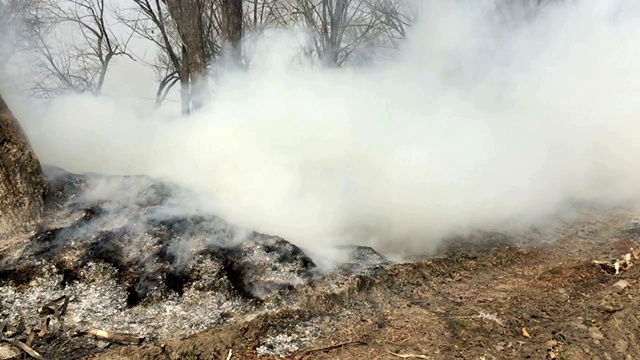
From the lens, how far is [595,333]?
125 inches

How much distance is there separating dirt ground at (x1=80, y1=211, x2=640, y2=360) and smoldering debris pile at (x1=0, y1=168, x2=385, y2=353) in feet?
0.75

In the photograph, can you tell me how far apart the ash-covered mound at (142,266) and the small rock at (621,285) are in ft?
8.22

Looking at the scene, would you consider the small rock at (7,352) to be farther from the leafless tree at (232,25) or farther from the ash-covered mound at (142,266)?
the leafless tree at (232,25)

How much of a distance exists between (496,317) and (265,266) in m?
1.90

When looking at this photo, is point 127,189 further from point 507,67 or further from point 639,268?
point 507,67

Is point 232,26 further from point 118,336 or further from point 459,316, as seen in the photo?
point 459,316

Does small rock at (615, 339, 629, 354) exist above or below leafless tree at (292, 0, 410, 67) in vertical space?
below

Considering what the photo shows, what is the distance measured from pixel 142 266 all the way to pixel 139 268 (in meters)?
0.03

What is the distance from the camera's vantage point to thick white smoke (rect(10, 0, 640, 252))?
5445 millimetres

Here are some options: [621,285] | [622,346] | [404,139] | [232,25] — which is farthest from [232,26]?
[622,346]

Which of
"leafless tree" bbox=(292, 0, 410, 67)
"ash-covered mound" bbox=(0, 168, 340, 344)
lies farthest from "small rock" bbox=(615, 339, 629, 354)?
"leafless tree" bbox=(292, 0, 410, 67)


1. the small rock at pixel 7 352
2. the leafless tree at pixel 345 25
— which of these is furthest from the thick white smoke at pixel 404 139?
the leafless tree at pixel 345 25

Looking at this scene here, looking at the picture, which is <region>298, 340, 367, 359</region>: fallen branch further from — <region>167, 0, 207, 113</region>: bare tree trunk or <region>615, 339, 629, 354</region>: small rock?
<region>167, 0, 207, 113</region>: bare tree trunk

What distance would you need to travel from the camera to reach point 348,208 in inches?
216
